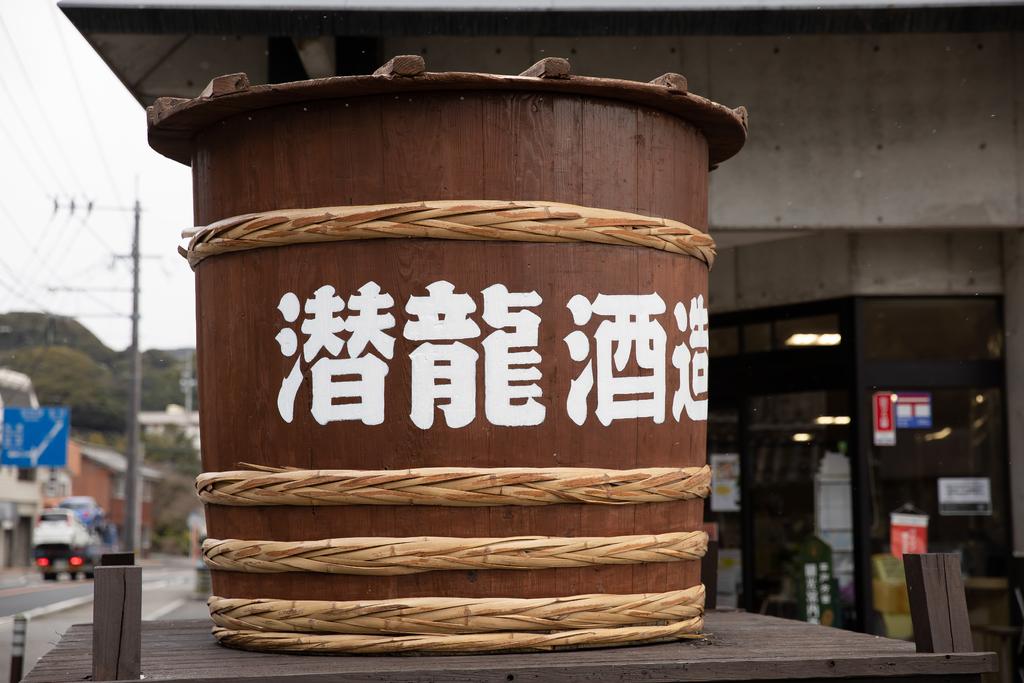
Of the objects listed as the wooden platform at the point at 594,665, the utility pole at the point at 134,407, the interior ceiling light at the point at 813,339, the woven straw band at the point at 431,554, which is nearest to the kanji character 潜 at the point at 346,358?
the woven straw band at the point at 431,554

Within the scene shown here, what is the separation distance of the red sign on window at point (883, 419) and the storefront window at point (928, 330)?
0.29m

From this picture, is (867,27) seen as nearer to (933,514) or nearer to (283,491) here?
(933,514)

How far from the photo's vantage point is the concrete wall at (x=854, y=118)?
8.36 meters

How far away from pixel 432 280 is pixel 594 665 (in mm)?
1106

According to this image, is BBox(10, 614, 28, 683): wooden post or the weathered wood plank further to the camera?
BBox(10, 614, 28, 683): wooden post

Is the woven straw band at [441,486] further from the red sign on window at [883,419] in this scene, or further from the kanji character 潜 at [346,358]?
the red sign on window at [883,419]

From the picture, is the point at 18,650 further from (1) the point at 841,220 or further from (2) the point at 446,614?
(1) the point at 841,220

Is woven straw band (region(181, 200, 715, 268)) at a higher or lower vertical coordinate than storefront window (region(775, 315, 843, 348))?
lower

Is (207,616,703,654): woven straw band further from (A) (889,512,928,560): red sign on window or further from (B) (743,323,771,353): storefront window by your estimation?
(B) (743,323,771,353): storefront window

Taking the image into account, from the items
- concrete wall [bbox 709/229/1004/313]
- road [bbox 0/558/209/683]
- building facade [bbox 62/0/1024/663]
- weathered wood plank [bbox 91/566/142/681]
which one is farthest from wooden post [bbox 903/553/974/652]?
road [bbox 0/558/209/683]

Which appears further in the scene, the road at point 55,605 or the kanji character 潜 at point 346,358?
the road at point 55,605

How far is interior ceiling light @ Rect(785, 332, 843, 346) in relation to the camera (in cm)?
911

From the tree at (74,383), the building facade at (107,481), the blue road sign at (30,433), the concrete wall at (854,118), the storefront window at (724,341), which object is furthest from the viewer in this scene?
the tree at (74,383)

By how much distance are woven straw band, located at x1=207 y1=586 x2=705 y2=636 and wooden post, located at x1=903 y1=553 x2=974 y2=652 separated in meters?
0.72
